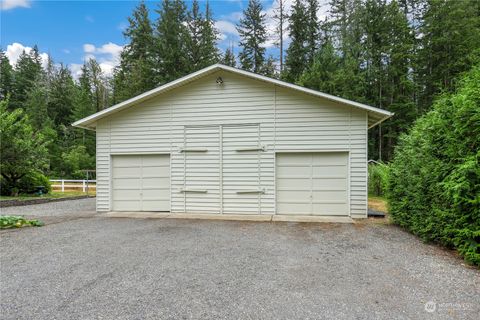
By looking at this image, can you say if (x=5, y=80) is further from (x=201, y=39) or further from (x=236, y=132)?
(x=236, y=132)

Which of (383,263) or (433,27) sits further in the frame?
(433,27)

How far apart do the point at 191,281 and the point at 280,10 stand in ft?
89.8

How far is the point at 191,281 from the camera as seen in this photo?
326 cm

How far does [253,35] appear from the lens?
24953 millimetres

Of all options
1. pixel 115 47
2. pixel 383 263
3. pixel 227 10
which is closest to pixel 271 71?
pixel 227 10

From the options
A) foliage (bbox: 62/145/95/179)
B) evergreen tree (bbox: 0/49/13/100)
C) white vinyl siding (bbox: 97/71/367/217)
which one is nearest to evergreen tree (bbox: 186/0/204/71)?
foliage (bbox: 62/145/95/179)

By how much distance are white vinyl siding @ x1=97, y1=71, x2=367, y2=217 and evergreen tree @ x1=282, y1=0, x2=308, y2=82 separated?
1694 centimetres

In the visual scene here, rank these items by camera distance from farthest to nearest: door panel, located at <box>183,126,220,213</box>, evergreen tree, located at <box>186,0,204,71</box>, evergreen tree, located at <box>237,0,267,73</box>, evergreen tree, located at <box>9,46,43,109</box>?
evergreen tree, located at <box>9,46,43,109</box>, evergreen tree, located at <box>237,0,267,73</box>, evergreen tree, located at <box>186,0,204,71</box>, door panel, located at <box>183,126,220,213</box>

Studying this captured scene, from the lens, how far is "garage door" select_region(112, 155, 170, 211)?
846 cm

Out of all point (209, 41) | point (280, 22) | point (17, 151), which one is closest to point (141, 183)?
point (17, 151)

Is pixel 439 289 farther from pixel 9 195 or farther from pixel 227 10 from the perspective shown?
pixel 227 10

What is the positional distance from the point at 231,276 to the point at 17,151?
12393 millimetres

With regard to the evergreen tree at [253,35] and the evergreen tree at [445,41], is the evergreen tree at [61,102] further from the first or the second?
the evergreen tree at [445,41]

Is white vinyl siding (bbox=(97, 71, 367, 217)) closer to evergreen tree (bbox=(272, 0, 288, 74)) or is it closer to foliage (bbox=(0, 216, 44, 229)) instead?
foliage (bbox=(0, 216, 44, 229))
